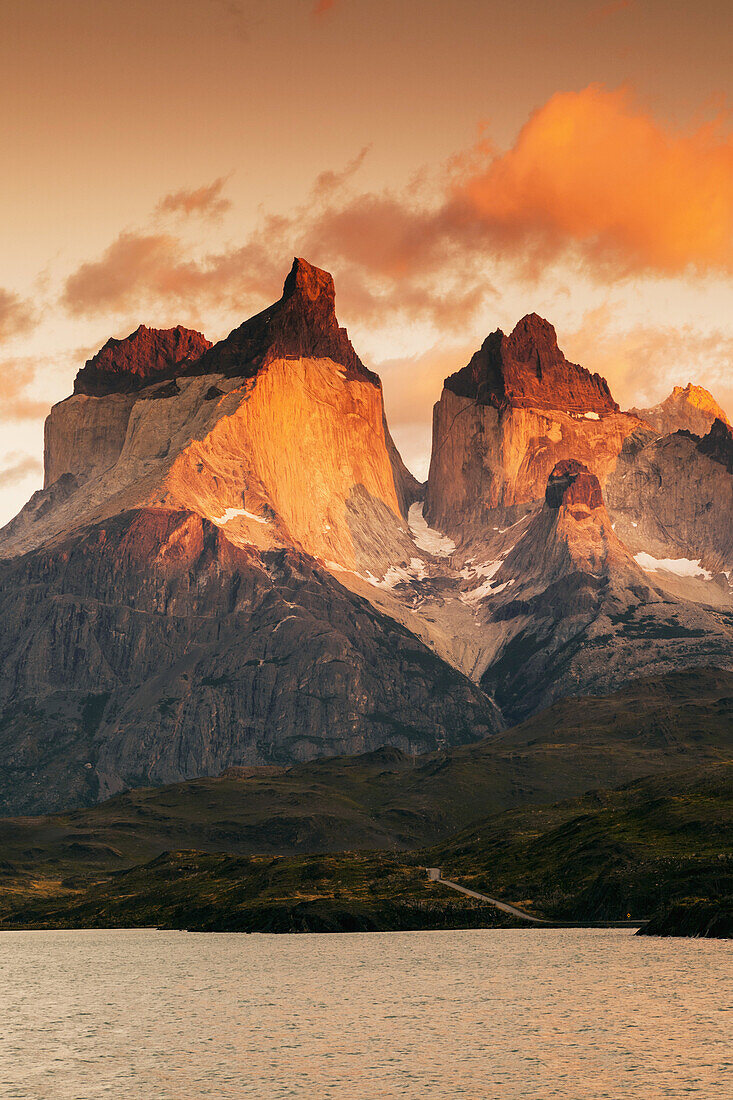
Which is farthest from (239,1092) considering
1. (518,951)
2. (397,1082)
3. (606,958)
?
(518,951)

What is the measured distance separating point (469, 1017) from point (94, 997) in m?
53.2

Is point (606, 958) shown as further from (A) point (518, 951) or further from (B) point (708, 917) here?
(B) point (708, 917)

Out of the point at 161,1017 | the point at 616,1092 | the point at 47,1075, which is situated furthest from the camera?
the point at 161,1017

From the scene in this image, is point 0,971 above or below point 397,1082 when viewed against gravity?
below

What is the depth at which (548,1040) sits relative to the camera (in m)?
94.3

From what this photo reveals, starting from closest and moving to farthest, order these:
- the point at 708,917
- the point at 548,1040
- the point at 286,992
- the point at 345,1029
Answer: the point at 548,1040
the point at 345,1029
the point at 286,992
the point at 708,917

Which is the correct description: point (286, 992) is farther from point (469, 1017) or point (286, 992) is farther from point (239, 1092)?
point (239, 1092)

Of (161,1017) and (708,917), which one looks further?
(708,917)

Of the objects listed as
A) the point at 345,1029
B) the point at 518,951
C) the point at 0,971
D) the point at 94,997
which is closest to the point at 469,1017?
the point at 345,1029

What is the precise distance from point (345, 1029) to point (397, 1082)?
91.2 feet

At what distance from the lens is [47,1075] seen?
282ft

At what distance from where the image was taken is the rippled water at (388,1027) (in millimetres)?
78750

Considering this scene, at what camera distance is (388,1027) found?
106 metres

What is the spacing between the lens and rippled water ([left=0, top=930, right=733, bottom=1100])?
258 ft
